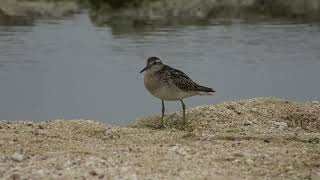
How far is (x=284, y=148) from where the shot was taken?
1005cm

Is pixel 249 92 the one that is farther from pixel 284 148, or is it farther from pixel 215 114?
pixel 284 148

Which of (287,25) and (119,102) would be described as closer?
(119,102)

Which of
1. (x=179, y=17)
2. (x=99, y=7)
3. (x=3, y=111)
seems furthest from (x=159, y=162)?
(x=99, y=7)

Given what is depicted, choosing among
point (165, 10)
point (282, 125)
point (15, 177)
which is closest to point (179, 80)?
point (282, 125)

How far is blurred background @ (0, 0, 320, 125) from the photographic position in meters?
16.3

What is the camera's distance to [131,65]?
1934 cm

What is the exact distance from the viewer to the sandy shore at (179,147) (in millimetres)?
8641

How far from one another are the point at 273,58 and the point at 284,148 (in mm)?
10707

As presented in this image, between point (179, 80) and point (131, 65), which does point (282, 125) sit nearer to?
point (179, 80)

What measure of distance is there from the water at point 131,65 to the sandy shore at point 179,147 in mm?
2400

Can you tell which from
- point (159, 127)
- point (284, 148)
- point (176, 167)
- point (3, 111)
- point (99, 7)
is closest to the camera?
point (176, 167)

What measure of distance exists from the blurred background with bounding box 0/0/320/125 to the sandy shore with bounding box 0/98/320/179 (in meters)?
2.56

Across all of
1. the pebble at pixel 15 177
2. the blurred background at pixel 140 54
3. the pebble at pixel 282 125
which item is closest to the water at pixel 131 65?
the blurred background at pixel 140 54

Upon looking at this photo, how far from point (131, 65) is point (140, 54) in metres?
1.63
